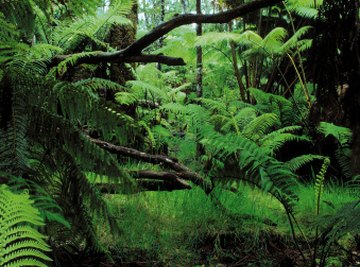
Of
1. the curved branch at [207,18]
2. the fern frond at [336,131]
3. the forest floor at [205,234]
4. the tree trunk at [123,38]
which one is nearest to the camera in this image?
the curved branch at [207,18]

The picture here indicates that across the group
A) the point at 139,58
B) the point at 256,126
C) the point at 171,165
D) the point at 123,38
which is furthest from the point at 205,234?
the point at 123,38

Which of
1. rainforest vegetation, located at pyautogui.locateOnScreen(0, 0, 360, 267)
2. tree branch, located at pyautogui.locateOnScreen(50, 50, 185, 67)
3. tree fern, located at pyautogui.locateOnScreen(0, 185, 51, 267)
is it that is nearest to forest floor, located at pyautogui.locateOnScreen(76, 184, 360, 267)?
rainforest vegetation, located at pyautogui.locateOnScreen(0, 0, 360, 267)

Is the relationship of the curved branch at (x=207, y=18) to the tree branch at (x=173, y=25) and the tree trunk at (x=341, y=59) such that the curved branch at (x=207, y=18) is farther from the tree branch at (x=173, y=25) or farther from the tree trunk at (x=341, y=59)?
the tree trunk at (x=341, y=59)

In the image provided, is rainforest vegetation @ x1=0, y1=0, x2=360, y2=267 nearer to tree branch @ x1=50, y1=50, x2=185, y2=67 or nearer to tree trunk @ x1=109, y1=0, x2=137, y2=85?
→ tree branch @ x1=50, y1=50, x2=185, y2=67

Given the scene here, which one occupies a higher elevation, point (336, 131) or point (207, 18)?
point (207, 18)

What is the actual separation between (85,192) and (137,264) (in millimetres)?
656

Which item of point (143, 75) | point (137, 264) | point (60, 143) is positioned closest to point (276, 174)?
point (137, 264)

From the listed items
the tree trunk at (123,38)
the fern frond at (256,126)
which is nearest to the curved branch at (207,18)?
the fern frond at (256,126)

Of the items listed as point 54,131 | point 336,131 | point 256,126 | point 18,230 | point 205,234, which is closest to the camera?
point 18,230

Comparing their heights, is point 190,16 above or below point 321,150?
above

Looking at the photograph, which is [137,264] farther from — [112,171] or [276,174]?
[276,174]

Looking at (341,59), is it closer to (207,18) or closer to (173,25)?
(207,18)

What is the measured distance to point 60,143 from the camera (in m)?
1.73

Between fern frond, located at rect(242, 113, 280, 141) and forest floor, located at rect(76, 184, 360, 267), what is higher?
fern frond, located at rect(242, 113, 280, 141)
